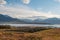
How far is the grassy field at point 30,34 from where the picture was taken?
17.1m

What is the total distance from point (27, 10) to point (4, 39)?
6.13m

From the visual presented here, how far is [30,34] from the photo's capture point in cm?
1836

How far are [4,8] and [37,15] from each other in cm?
430

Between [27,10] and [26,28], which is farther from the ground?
[27,10]

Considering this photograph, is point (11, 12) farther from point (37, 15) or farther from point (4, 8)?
point (37, 15)

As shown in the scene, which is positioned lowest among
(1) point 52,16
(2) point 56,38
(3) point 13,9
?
(2) point 56,38

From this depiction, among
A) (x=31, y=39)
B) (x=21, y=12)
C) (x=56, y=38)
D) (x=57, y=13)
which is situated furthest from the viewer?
(x=21, y=12)

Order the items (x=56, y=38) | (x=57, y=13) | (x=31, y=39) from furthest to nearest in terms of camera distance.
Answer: (x=57, y=13), (x=56, y=38), (x=31, y=39)

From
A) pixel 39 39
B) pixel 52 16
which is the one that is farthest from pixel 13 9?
pixel 39 39

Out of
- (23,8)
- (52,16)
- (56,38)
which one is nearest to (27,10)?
(23,8)

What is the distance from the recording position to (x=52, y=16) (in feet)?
64.7

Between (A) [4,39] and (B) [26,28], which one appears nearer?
(A) [4,39]

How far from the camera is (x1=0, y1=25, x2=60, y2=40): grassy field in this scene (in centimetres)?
1714

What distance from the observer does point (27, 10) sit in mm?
21422
